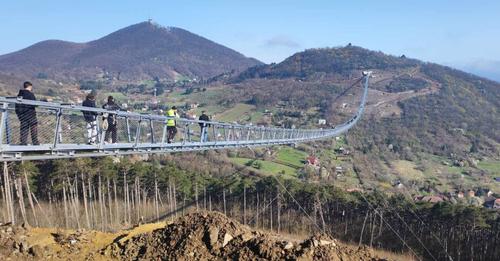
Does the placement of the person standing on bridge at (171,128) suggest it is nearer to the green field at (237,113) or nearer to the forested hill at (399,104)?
the forested hill at (399,104)

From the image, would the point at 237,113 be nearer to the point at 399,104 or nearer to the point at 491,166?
the point at 399,104

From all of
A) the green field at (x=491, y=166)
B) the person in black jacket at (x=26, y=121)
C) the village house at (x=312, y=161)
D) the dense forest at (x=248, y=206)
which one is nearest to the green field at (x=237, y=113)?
the village house at (x=312, y=161)

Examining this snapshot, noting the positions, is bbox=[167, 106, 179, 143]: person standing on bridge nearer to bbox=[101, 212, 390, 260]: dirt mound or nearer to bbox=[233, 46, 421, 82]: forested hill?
bbox=[101, 212, 390, 260]: dirt mound

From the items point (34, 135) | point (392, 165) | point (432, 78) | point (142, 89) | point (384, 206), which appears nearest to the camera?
point (34, 135)

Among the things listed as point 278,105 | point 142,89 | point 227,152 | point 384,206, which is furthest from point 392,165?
point 142,89

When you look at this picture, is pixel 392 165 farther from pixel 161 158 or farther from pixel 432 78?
pixel 432 78

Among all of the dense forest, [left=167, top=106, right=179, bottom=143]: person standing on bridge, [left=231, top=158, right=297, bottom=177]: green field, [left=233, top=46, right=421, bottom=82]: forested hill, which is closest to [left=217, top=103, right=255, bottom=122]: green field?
[left=231, top=158, right=297, bottom=177]: green field

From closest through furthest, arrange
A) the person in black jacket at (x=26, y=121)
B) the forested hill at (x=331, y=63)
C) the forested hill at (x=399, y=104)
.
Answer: the person in black jacket at (x=26, y=121) < the forested hill at (x=399, y=104) < the forested hill at (x=331, y=63)
